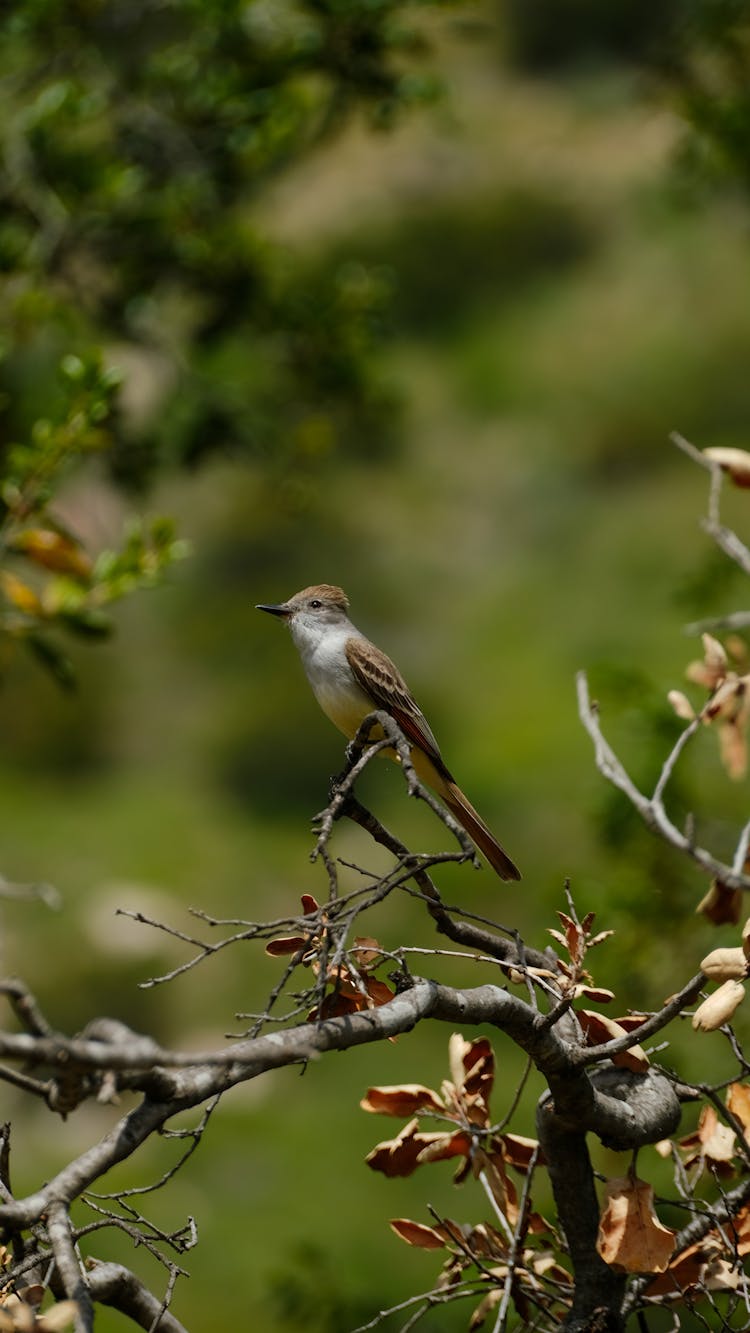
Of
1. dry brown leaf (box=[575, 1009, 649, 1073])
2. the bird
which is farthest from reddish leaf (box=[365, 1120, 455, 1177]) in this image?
the bird

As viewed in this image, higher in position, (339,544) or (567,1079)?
(567,1079)

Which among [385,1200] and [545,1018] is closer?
[545,1018]

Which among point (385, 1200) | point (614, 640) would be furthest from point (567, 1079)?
point (614, 640)

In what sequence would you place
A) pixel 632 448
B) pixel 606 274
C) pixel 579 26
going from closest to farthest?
pixel 632 448 → pixel 606 274 → pixel 579 26

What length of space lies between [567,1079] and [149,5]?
5.39 m

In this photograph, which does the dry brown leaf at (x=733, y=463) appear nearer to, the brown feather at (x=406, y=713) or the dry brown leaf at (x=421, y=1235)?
the dry brown leaf at (x=421, y=1235)

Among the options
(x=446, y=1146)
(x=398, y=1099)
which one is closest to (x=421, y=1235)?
(x=446, y=1146)

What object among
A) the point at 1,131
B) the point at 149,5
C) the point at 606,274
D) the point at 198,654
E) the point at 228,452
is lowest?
the point at 198,654

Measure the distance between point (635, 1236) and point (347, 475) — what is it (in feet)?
39.5

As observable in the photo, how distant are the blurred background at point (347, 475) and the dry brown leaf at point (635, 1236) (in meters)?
1.77

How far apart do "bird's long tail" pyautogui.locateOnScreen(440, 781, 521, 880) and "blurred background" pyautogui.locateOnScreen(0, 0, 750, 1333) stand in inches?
23.6

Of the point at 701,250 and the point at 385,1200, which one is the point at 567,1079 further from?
the point at 701,250

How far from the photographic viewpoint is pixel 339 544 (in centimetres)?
1318

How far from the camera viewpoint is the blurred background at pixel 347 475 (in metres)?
6.11
